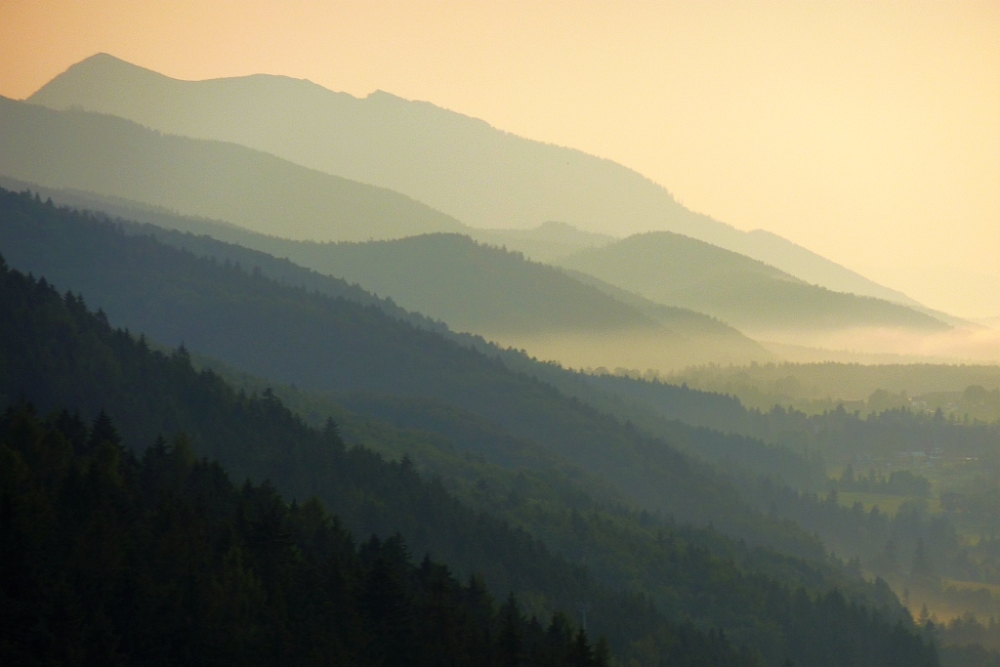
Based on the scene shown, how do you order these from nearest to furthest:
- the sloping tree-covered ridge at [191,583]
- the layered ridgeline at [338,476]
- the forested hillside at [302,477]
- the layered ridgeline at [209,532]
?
the sloping tree-covered ridge at [191,583] → the layered ridgeline at [209,532] → the forested hillside at [302,477] → the layered ridgeline at [338,476]

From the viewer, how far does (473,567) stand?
16850 centimetres

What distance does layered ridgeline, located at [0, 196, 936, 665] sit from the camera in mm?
159875

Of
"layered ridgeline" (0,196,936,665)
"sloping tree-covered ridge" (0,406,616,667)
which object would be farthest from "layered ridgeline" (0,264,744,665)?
"layered ridgeline" (0,196,936,665)

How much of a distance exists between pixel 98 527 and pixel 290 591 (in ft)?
45.3

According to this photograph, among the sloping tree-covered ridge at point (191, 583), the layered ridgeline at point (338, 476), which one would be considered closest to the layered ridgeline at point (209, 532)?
the sloping tree-covered ridge at point (191, 583)

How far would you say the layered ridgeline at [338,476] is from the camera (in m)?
160

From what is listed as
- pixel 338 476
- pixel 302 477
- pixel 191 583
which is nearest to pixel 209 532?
pixel 191 583

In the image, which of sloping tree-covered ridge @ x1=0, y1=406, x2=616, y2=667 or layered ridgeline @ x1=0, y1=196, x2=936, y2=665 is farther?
layered ridgeline @ x1=0, y1=196, x2=936, y2=665

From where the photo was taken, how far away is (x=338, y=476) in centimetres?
17750

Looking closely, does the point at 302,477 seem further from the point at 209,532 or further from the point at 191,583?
the point at 191,583

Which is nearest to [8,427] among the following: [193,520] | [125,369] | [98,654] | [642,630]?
[193,520]

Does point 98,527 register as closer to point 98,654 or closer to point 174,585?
point 174,585

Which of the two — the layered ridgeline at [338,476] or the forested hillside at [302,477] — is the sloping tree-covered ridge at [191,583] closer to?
the forested hillside at [302,477]

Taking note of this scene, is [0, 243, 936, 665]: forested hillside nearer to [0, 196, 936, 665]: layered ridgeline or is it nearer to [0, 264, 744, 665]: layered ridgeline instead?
[0, 196, 936, 665]: layered ridgeline
